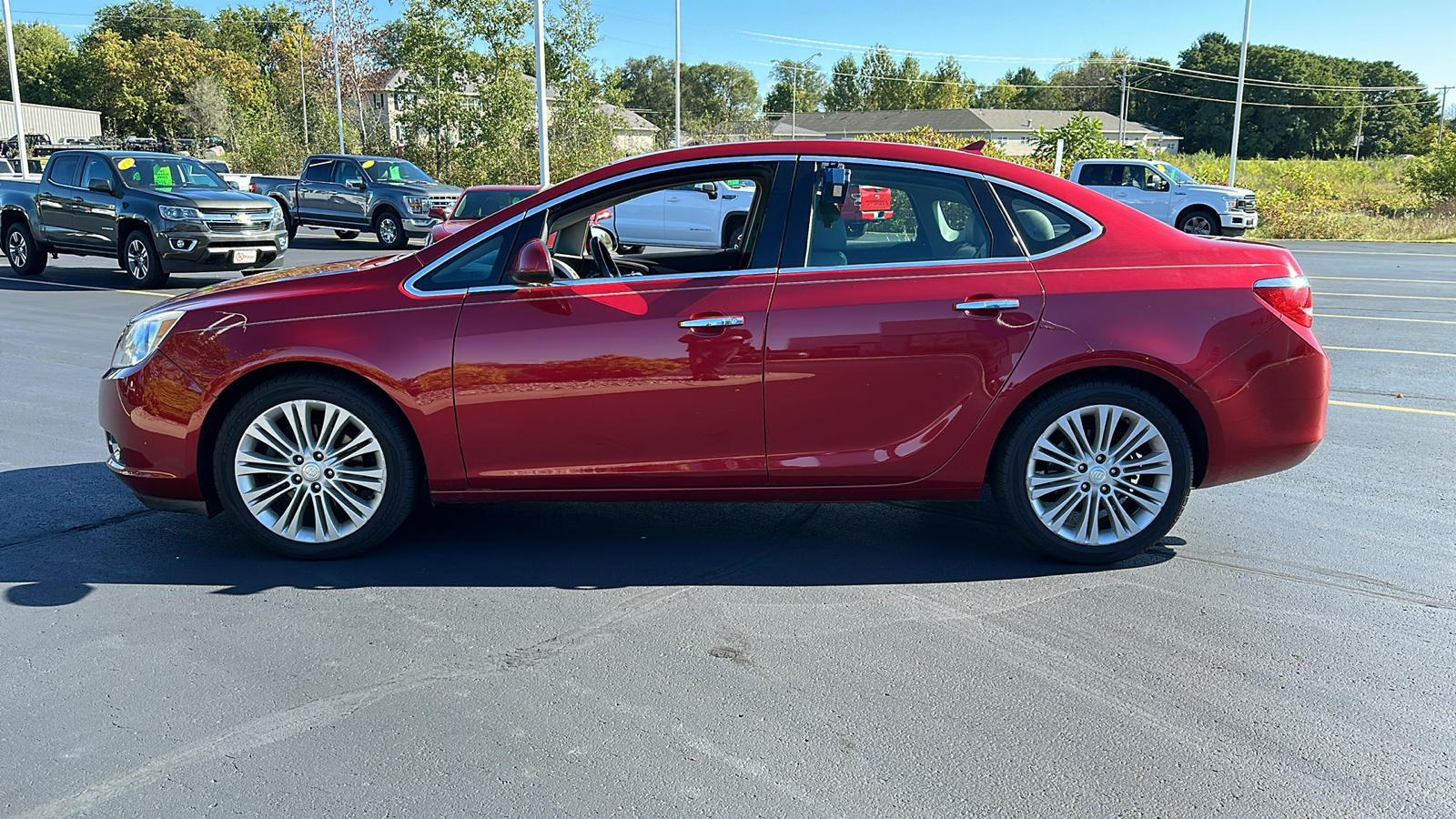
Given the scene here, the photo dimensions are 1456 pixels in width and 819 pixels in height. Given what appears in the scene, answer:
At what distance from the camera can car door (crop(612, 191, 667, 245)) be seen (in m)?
20.8

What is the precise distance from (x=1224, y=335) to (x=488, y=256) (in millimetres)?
3000

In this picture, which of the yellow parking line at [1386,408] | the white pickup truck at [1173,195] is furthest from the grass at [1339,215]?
the yellow parking line at [1386,408]

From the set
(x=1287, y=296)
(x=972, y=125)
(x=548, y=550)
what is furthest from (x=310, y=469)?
(x=972, y=125)

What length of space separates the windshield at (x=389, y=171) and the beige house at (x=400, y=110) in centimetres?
824

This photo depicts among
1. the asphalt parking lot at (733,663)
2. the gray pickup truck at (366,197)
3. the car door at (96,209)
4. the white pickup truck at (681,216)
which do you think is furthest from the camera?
the gray pickup truck at (366,197)

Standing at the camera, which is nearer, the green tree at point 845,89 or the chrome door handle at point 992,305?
the chrome door handle at point 992,305

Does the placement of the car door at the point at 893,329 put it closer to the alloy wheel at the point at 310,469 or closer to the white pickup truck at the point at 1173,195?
the alloy wheel at the point at 310,469

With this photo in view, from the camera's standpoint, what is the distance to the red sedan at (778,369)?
171 inches

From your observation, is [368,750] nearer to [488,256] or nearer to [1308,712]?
[488,256]

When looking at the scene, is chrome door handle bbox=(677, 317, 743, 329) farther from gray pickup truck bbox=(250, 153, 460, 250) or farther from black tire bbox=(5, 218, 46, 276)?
gray pickup truck bbox=(250, 153, 460, 250)

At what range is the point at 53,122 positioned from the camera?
70.0 m

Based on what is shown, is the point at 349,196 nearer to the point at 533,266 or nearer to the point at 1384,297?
the point at 1384,297

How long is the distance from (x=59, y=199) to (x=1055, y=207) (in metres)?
16.6

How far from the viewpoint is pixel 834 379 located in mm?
4336
